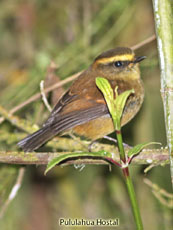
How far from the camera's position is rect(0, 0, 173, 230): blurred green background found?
12.6 feet

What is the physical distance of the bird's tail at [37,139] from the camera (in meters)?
2.94

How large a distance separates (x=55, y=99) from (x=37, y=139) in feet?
2.52

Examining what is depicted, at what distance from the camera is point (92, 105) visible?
11.1 feet

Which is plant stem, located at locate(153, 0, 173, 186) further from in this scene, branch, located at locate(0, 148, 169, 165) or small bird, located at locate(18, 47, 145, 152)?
small bird, located at locate(18, 47, 145, 152)

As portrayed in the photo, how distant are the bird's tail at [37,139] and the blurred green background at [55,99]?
1.21 feet

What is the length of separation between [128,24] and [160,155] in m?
2.36

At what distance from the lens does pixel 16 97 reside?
396 cm

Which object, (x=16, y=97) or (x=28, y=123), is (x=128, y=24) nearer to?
(x=16, y=97)

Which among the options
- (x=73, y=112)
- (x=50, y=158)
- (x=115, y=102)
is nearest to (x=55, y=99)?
(x=73, y=112)

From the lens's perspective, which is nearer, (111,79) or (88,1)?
(111,79)

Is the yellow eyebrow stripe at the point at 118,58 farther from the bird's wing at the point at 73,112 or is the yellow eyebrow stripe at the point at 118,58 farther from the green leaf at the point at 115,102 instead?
the green leaf at the point at 115,102

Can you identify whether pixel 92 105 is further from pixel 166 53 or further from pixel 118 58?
pixel 166 53

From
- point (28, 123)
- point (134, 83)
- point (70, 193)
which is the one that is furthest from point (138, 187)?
point (28, 123)

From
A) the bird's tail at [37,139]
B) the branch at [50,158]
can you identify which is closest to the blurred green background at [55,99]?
the bird's tail at [37,139]
